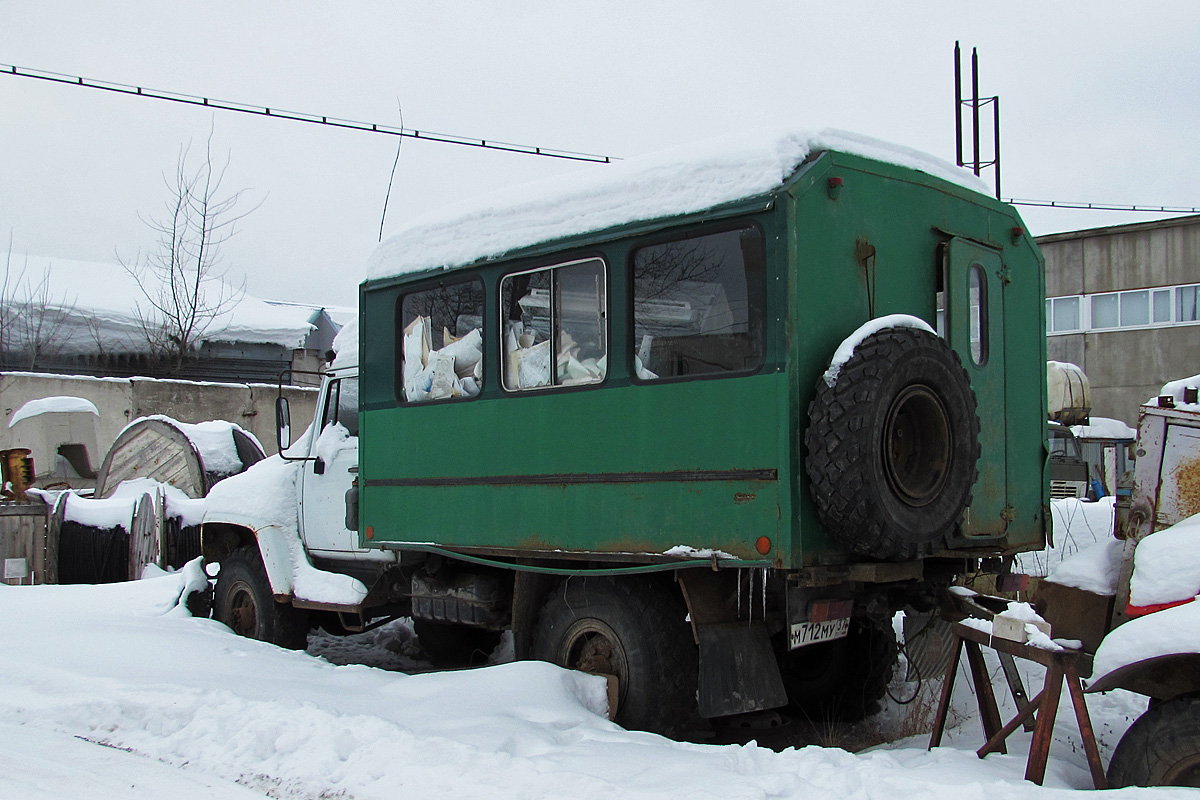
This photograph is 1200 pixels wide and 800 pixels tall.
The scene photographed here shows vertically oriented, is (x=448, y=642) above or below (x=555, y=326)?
below

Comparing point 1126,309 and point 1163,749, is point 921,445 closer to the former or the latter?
point 1163,749

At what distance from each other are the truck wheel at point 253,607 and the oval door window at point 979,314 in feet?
18.7

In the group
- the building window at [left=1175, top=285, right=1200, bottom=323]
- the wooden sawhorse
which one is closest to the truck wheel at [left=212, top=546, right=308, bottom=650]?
the wooden sawhorse

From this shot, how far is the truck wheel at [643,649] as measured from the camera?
5512mm

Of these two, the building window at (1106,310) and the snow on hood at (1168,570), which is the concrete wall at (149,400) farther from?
the building window at (1106,310)

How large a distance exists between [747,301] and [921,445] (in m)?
1.15

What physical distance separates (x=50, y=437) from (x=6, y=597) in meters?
7.60

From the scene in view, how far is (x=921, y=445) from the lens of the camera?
5145 millimetres

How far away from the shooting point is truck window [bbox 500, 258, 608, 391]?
5.77m

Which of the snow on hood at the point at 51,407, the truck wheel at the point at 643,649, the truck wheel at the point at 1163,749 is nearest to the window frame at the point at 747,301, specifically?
the truck wheel at the point at 643,649

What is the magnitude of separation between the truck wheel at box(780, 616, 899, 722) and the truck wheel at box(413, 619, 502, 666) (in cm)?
293

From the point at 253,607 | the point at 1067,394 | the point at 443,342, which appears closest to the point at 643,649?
the point at 443,342

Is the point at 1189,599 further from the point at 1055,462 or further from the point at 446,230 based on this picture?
the point at 1055,462

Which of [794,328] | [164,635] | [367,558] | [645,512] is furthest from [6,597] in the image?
[794,328]
